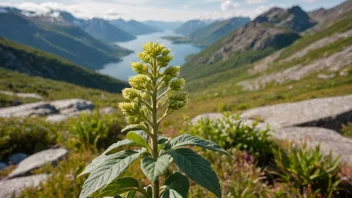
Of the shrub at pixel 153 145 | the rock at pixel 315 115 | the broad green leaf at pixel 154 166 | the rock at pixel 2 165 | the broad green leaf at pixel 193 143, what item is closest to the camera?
the broad green leaf at pixel 154 166

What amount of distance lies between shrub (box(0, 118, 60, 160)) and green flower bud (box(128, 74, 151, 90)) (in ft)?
23.9

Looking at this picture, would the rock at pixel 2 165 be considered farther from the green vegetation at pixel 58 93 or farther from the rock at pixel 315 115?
the green vegetation at pixel 58 93

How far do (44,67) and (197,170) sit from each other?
164572 mm

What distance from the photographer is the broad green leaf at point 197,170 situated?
1.74 metres

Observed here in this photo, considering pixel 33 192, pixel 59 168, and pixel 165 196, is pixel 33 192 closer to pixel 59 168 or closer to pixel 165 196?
pixel 59 168

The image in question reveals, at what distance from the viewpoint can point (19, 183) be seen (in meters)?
5.53

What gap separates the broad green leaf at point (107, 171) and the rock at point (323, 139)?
5.92 m

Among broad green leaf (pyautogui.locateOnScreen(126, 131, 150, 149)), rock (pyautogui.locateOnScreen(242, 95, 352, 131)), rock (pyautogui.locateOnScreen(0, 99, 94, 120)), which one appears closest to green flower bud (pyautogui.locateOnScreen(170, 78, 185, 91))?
broad green leaf (pyautogui.locateOnScreen(126, 131, 150, 149))

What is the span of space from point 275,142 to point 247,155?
5.89 ft

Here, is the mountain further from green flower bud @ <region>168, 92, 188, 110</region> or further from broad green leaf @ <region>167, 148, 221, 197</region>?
broad green leaf @ <region>167, 148, 221, 197</region>

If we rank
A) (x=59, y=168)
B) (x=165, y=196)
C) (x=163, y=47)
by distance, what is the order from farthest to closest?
(x=59, y=168)
(x=163, y=47)
(x=165, y=196)

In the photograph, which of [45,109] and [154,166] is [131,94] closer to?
[154,166]

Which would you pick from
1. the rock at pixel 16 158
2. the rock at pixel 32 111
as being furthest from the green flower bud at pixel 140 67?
the rock at pixel 32 111

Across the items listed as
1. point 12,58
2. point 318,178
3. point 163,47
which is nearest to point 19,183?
point 163,47
